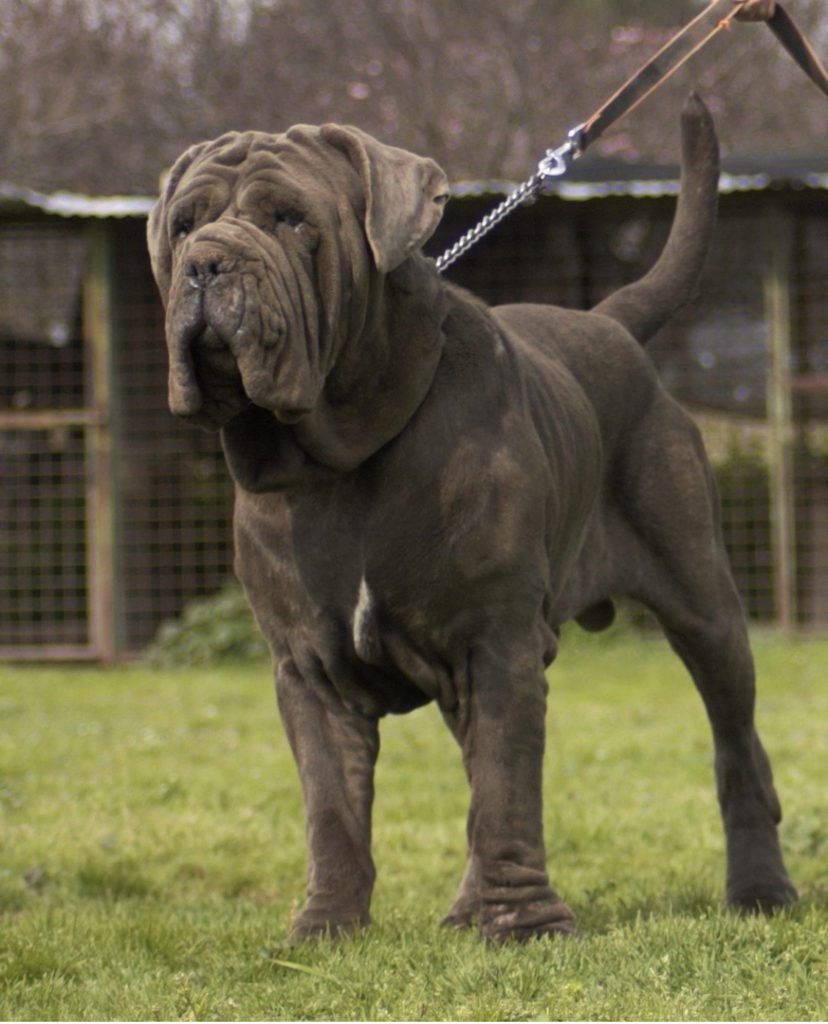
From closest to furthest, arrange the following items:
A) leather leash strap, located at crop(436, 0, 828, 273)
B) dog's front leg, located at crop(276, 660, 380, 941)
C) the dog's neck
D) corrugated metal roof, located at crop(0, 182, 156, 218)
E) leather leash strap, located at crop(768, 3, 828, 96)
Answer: the dog's neck
dog's front leg, located at crop(276, 660, 380, 941)
leather leash strap, located at crop(436, 0, 828, 273)
leather leash strap, located at crop(768, 3, 828, 96)
corrugated metal roof, located at crop(0, 182, 156, 218)

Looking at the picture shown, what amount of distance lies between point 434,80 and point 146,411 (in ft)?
27.7

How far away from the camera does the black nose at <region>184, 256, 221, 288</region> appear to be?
319cm

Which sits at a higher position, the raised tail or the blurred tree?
the blurred tree

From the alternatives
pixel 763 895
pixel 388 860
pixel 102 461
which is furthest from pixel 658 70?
pixel 102 461

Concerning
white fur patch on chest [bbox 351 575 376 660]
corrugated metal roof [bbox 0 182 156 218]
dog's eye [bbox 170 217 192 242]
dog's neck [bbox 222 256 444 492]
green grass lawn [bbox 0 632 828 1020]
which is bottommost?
green grass lawn [bbox 0 632 828 1020]

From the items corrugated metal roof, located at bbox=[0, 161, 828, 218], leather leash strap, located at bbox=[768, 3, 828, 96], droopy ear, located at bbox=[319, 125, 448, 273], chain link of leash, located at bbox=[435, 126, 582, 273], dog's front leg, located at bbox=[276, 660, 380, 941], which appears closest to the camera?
droopy ear, located at bbox=[319, 125, 448, 273]

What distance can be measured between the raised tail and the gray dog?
0.64m

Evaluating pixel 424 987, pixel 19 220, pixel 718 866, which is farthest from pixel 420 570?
pixel 19 220

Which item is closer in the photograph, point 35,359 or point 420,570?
point 420,570

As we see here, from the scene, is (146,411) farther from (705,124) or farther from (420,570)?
(420,570)

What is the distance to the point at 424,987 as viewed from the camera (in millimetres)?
3334

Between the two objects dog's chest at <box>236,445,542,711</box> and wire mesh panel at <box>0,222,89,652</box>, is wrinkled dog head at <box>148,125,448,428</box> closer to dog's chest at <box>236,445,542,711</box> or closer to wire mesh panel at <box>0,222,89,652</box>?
dog's chest at <box>236,445,542,711</box>

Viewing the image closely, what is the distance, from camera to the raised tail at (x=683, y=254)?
4754mm

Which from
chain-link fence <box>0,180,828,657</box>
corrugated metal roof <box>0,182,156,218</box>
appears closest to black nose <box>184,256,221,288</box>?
corrugated metal roof <box>0,182,156,218</box>
